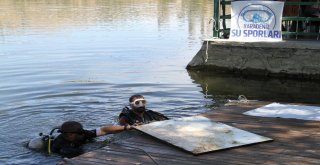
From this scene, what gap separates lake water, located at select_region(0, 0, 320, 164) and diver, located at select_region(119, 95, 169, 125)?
57.7 inches

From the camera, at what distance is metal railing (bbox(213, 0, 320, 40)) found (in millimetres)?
13281

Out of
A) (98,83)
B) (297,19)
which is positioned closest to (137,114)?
(98,83)

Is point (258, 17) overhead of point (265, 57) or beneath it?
overhead

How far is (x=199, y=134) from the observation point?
22.5 feet

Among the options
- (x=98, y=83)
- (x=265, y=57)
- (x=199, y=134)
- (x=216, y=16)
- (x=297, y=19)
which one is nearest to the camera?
(x=199, y=134)

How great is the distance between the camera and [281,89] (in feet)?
42.6

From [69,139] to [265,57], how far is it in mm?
7343

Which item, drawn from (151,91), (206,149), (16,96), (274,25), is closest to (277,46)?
(274,25)

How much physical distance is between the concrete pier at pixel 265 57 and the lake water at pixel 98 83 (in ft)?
0.97

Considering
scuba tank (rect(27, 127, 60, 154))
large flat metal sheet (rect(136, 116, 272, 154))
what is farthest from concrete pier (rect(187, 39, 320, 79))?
scuba tank (rect(27, 127, 60, 154))

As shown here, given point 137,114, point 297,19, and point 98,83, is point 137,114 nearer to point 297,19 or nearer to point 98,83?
point 98,83

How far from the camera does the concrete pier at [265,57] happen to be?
43.2ft

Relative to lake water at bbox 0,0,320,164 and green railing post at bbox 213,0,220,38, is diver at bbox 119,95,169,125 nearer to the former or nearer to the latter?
lake water at bbox 0,0,320,164

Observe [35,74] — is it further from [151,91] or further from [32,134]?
[32,134]
